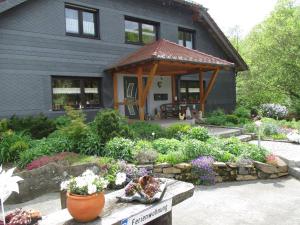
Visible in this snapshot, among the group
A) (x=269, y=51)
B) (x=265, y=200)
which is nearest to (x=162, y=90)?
(x=269, y=51)

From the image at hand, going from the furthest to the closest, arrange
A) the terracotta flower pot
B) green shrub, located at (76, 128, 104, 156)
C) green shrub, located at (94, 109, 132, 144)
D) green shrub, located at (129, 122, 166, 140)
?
1. green shrub, located at (129, 122, 166, 140)
2. green shrub, located at (94, 109, 132, 144)
3. green shrub, located at (76, 128, 104, 156)
4. the terracotta flower pot

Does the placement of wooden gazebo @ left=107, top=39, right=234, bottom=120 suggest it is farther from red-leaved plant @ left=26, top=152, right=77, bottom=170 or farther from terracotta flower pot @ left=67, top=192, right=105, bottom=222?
terracotta flower pot @ left=67, top=192, right=105, bottom=222

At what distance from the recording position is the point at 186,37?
1661 cm

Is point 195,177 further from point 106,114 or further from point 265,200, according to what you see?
point 106,114

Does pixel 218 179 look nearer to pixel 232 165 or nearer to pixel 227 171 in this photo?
pixel 227 171

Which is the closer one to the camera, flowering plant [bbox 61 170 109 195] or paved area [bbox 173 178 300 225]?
flowering plant [bbox 61 170 109 195]

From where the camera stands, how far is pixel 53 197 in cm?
629

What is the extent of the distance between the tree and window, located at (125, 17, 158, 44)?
314 inches

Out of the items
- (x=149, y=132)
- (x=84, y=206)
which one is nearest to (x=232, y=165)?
(x=149, y=132)

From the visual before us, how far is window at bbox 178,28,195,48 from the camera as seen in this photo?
16234 millimetres

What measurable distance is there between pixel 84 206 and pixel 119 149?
173 inches

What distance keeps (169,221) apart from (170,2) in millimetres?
13082

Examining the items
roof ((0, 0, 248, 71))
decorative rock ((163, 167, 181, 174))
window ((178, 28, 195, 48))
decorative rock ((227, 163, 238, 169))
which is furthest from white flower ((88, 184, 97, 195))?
window ((178, 28, 195, 48))

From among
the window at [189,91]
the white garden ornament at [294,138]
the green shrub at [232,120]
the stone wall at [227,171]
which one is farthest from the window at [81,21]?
the white garden ornament at [294,138]
